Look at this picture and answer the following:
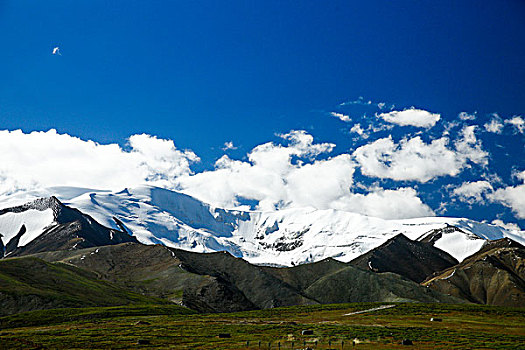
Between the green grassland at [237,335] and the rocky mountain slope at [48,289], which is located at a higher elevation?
the rocky mountain slope at [48,289]

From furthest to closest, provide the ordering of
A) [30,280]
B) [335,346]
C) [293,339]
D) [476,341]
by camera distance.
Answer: [30,280], [293,339], [476,341], [335,346]

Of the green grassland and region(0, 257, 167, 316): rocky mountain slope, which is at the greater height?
region(0, 257, 167, 316): rocky mountain slope

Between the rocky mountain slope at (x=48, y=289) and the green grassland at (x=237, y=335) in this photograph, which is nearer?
the green grassland at (x=237, y=335)

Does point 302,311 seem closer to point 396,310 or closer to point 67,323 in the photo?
point 396,310

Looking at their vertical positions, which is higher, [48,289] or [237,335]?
[48,289]

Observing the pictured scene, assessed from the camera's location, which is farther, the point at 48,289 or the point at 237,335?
the point at 48,289

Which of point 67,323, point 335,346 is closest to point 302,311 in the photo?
point 67,323

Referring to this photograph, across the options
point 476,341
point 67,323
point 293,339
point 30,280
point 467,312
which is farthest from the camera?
point 30,280

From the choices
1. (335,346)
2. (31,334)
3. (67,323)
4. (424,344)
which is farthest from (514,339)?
(67,323)

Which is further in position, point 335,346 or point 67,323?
point 67,323

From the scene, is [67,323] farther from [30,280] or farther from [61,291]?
[30,280]

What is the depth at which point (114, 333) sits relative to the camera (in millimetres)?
84188

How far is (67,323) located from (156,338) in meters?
45.2

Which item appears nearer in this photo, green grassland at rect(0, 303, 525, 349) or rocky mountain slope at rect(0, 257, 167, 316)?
green grassland at rect(0, 303, 525, 349)
